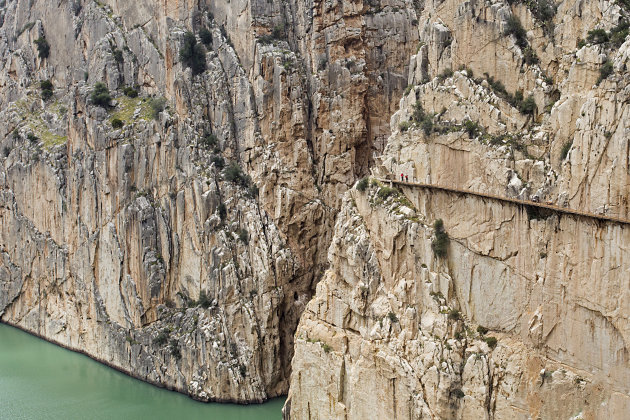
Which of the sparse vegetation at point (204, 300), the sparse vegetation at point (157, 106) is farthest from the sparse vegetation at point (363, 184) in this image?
the sparse vegetation at point (157, 106)

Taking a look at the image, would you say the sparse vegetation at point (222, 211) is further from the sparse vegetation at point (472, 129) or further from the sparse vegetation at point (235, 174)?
the sparse vegetation at point (472, 129)

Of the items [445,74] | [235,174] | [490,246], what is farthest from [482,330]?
[235,174]

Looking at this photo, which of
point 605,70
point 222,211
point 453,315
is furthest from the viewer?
point 222,211

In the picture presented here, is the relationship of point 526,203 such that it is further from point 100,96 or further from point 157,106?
point 100,96

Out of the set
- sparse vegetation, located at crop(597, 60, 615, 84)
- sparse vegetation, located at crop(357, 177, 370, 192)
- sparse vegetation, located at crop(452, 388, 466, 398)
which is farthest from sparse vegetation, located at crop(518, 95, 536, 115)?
sparse vegetation, located at crop(452, 388, 466, 398)

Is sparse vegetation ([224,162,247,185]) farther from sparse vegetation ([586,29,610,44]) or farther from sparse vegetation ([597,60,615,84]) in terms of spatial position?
sparse vegetation ([597,60,615,84])

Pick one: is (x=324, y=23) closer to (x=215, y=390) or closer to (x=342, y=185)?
(x=342, y=185)

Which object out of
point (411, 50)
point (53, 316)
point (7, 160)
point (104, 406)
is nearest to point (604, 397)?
point (411, 50)
